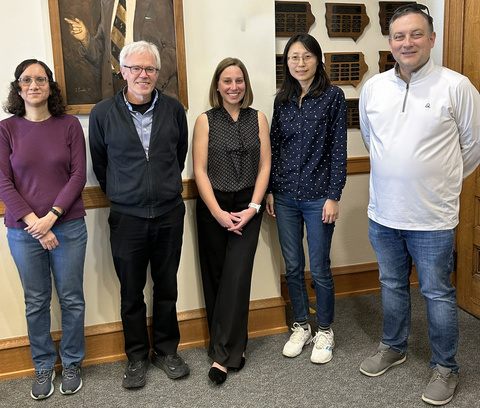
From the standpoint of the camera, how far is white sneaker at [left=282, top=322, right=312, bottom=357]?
8.46ft

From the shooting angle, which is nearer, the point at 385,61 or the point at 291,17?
the point at 291,17

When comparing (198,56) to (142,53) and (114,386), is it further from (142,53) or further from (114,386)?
(114,386)

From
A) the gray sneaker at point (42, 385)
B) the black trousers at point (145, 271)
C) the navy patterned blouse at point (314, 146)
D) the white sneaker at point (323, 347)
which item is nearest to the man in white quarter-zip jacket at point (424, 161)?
the navy patterned blouse at point (314, 146)

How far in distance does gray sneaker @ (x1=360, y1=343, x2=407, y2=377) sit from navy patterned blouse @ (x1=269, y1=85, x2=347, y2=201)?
2.53ft

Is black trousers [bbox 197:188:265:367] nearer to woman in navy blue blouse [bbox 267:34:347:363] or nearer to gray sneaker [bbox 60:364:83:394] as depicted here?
woman in navy blue blouse [bbox 267:34:347:363]

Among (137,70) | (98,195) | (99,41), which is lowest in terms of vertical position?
(98,195)

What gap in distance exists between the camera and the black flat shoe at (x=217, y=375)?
233 centimetres

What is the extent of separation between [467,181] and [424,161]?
107 centimetres

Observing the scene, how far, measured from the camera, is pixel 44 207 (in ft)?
7.09

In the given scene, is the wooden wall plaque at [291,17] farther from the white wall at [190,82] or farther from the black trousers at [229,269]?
the black trousers at [229,269]

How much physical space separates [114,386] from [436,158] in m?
1.74

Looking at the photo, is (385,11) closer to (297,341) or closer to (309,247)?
(309,247)

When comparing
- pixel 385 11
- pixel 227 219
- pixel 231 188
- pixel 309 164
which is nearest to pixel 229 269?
pixel 227 219

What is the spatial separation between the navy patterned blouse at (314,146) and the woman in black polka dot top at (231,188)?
11 cm
